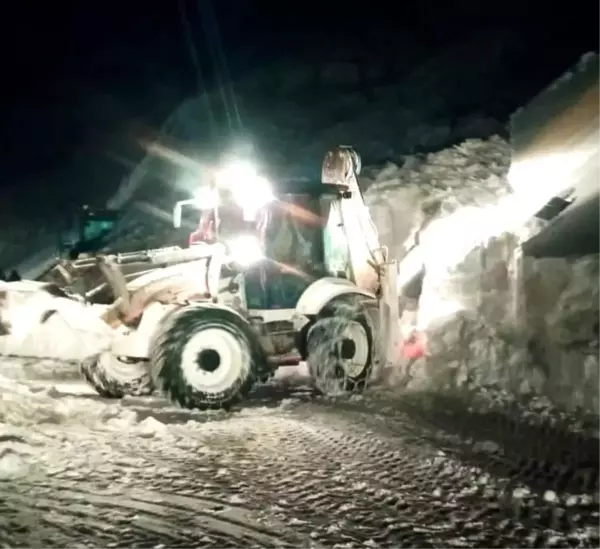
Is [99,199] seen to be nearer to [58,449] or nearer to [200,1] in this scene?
[200,1]

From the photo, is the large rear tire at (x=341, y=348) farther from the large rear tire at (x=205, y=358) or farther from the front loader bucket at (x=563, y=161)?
the front loader bucket at (x=563, y=161)

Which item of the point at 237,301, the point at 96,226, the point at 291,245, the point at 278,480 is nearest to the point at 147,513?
the point at 278,480

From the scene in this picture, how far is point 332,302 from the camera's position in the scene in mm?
9969

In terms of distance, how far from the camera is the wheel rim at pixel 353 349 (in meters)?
9.95

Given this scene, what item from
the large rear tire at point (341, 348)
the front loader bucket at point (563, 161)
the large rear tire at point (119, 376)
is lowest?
the large rear tire at point (119, 376)

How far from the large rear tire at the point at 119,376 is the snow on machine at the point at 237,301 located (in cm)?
1

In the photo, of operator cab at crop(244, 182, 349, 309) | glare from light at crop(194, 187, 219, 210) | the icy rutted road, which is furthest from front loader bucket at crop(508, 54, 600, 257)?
glare from light at crop(194, 187, 219, 210)

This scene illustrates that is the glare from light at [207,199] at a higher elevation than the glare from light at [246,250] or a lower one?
higher

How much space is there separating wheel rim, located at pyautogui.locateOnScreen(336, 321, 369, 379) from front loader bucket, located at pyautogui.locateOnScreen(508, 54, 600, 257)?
8.35 ft

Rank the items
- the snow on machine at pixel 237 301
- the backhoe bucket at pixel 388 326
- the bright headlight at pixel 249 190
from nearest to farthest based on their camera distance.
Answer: the snow on machine at pixel 237 301, the bright headlight at pixel 249 190, the backhoe bucket at pixel 388 326

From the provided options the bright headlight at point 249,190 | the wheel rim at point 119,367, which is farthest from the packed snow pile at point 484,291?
the wheel rim at point 119,367

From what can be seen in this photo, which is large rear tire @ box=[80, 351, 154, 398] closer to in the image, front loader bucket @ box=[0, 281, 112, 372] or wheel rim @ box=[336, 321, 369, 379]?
front loader bucket @ box=[0, 281, 112, 372]

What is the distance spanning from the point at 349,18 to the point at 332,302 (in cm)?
2370

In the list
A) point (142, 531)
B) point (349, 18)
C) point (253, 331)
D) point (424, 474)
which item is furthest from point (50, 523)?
point (349, 18)
